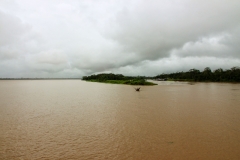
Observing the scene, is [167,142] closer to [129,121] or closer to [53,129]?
[129,121]

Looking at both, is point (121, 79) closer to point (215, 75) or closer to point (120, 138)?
point (215, 75)

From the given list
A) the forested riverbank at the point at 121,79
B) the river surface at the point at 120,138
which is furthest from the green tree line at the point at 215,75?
the river surface at the point at 120,138

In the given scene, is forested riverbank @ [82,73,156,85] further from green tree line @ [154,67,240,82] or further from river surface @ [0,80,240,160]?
river surface @ [0,80,240,160]

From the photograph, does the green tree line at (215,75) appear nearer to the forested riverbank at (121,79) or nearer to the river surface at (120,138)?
the forested riverbank at (121,79)

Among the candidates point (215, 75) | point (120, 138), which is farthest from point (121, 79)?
point (120, 138)

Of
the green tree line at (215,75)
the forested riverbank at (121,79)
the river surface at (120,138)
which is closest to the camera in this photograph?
the river surface at (120,138)

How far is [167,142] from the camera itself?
869 cm

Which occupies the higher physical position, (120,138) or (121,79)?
(121,79)

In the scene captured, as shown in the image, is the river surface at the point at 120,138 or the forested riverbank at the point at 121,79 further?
the forested riverbank at the point at 121,79

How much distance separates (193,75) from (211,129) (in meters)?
107

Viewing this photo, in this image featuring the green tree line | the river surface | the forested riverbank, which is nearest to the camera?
the river surface

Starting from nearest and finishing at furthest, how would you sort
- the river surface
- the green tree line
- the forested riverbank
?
the river surface, the forested riverbank, the green tree line

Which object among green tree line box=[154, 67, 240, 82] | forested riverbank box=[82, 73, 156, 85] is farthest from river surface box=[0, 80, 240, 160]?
green tree line box=[154, 67, 240, 82]

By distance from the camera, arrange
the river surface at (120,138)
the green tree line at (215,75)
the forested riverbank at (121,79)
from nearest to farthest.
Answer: the river surface at (120,138), the forested riverbank at (121,79), the green tree line at (215,75)
